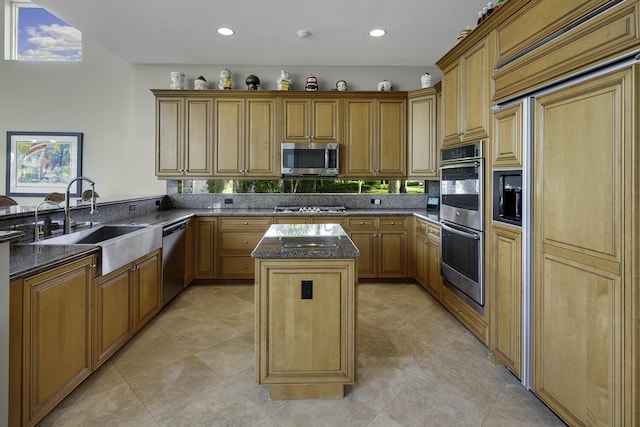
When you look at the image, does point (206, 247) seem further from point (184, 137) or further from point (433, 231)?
point (433, 231)

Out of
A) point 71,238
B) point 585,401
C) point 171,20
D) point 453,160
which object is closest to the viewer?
point 585,401

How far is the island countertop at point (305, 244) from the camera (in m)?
1.85

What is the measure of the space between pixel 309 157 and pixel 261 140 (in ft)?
2.18

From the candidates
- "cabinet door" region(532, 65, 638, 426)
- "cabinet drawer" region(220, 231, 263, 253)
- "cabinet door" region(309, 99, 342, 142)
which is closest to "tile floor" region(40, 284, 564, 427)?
"cabinet door" region(532, 65, 638, 426)

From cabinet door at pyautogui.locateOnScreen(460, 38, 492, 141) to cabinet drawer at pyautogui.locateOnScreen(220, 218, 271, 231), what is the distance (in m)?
2.45

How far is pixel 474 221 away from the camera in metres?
2.57

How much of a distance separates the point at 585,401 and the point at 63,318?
2.56m

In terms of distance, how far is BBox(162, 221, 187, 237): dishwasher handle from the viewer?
10.7 ft

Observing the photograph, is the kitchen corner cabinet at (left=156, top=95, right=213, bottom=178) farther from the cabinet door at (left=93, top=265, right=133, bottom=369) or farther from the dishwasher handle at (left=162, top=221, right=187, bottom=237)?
the cabinet door at (left=93, top=265, right=133, bottom=369)

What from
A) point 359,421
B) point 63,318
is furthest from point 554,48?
point 63,318

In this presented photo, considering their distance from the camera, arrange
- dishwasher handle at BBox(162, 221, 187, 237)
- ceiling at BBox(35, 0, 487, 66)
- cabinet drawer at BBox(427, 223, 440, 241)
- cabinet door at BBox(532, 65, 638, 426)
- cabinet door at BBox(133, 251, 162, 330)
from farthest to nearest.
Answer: cabinet drawer at BBox(427, 223, 440, 241), dishwasher handle at BBox(162, 221, 187, 237), ceiling at BBox(35, 0, 487, 66), cabinet door at BBox(133, 251, 162, 330), cabinet door at BBox(532, 65, 638, 426)

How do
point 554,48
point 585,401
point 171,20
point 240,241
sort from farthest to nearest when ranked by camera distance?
point 240,241, point 171,20, point 554,48, point 585,401

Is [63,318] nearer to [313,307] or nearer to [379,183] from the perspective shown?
[313,307]

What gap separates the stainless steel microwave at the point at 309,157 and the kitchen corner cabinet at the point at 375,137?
0.19 m
